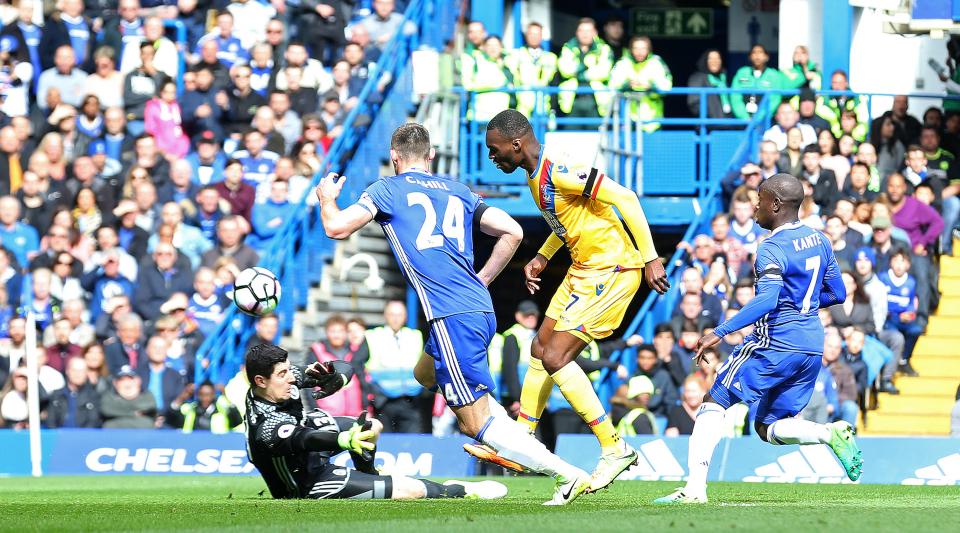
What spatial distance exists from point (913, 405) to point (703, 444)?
8740 mm

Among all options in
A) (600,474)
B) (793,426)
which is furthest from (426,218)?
(793,426)

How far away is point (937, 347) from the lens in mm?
19375

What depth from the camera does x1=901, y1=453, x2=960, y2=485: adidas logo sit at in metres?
15.0

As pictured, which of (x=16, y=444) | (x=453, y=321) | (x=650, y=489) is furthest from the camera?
(x=16, y=444)

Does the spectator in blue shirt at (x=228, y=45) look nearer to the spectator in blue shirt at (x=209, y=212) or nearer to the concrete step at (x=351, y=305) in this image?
the spectator in blue shirt at (x=209, y=212)

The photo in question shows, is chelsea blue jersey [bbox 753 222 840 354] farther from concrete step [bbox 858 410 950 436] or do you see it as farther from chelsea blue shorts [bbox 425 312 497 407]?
concrete step [bbox 858 410 950 436]

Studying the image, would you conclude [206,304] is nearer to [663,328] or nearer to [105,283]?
[105,283]

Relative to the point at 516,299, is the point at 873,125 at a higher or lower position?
higher

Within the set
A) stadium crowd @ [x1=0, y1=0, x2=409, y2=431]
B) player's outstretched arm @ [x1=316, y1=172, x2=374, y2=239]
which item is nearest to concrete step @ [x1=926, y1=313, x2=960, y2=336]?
stadium crowd @ [x1=0, y1=0, x2=409, y2=431]

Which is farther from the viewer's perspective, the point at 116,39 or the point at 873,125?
the point at 116,39

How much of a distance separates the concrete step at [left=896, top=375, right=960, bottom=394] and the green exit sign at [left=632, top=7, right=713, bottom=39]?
330 inches

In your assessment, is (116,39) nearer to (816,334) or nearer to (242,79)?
(242,79)

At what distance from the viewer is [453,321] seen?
998 centimetres

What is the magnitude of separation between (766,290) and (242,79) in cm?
1258
